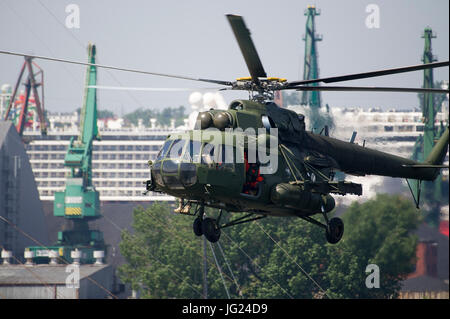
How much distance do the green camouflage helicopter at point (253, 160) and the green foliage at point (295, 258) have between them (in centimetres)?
5107

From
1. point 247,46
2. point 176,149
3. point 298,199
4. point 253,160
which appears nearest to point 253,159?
point 253,160

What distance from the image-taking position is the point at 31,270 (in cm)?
8219

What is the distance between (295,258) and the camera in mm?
81250

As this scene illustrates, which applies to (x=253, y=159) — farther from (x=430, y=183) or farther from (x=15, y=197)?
(x=15, y=197)

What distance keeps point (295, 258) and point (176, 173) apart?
5892cm

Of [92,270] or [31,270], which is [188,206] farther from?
[92,270]

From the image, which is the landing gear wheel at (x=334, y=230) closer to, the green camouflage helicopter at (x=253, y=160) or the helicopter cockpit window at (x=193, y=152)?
the green camouflage helicopter at (x=253, y=160)

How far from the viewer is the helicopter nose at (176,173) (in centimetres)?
2375

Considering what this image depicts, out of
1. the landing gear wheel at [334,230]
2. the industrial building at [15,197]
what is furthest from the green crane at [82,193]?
the landing gear wheel at [334,230]

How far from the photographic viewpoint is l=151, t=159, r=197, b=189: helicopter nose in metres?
23.8

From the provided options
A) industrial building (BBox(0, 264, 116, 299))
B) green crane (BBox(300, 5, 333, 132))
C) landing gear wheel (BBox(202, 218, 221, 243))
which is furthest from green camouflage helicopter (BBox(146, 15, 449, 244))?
green crane (BBox(300, 5, 333, 132))

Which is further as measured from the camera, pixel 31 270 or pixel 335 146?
pixel 31 270

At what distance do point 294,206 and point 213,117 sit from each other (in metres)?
3.86
